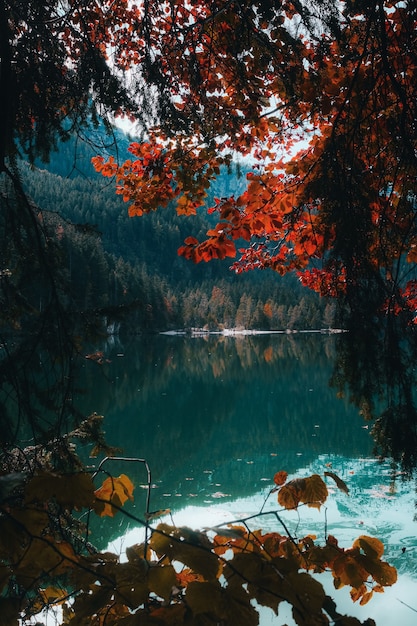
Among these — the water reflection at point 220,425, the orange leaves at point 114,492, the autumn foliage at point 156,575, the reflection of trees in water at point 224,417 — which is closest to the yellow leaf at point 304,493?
the autumn foliage at point 156,575

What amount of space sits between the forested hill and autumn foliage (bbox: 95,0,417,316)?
1.53 ft

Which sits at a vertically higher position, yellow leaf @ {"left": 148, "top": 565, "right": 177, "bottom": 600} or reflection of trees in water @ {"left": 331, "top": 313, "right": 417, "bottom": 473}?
reflection of trees in water @ {"left": 331, "top": 313, "right": 417, "bottom": 473}

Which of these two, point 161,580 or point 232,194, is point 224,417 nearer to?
point 232,194

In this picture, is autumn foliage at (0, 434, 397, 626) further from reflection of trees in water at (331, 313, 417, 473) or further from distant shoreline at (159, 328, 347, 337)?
distant shoreline at (159, 328, 347, 337)

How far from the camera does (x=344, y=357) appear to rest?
2191mm

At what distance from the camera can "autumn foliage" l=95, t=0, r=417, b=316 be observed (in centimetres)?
209

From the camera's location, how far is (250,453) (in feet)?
54.9

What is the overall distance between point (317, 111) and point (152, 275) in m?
143

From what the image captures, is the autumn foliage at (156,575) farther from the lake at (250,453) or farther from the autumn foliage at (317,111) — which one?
the autumn foliage at (317,111)

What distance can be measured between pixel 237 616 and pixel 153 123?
240 centimetres

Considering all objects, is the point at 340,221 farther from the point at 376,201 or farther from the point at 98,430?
→ the point at 98,430

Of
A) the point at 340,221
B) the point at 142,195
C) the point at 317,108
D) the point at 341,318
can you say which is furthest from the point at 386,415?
the point at 142,195

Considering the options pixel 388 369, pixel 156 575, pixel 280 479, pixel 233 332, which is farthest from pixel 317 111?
pixel 233 332

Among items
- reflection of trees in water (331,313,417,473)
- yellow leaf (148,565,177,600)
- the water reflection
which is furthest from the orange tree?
the water reflection
